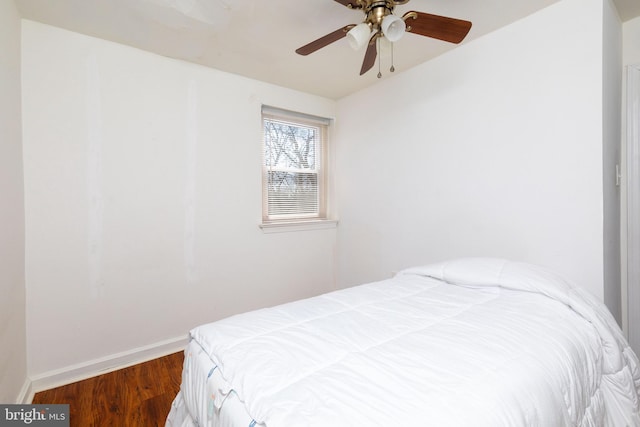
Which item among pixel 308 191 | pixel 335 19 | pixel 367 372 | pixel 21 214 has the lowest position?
pixel 367 372

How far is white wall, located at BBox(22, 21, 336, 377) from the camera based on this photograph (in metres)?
2.01

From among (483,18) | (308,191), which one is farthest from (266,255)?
(483,18)

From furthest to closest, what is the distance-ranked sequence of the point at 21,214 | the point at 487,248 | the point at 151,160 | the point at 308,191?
1. the point at 308,191
2. the point at 151,160
3. the point at 487,248
4. the point at 21,214

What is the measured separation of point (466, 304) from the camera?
5.12 ft

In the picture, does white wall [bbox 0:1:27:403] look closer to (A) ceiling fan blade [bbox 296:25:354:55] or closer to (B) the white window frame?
(A) ceiling fan blade [bbox 296:25:354:55]

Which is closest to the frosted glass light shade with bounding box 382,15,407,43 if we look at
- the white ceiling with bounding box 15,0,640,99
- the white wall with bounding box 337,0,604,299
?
the white ceiling with bounding box 15,0,640,99

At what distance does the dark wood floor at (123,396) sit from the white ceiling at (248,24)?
2.35 metres

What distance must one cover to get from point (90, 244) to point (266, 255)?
1.39 metres

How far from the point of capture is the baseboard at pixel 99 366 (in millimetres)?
1995

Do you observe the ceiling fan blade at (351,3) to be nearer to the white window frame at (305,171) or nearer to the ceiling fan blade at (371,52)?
the ceiling fan blade at (371,52)

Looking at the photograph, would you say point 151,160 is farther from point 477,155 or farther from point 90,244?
point 477,155

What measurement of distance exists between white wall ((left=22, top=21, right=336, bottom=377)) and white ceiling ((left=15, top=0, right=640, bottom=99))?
19 cm

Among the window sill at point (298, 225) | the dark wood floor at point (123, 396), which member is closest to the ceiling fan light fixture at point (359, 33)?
the window sill at point (298, 225)

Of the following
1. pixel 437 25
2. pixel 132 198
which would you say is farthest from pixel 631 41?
pixel 132 198
